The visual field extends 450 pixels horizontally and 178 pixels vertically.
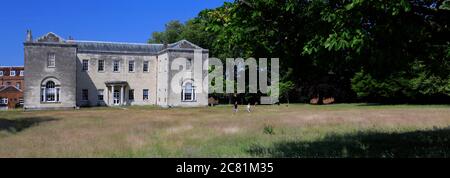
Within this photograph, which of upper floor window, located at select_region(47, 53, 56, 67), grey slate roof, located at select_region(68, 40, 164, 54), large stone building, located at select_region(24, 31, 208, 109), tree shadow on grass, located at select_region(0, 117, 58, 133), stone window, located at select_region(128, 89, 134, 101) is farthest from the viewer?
stone window, located at select_region(128, 89, 134, 101)

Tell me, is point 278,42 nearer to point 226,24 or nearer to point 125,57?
point 226,24

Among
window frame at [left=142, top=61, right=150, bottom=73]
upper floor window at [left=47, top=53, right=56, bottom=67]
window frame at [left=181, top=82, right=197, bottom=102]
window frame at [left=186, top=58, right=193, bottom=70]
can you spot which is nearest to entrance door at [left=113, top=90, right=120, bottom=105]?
window frame at [left=142, top=61, right=150, bottom=73]

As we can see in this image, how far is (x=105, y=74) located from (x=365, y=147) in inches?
2053

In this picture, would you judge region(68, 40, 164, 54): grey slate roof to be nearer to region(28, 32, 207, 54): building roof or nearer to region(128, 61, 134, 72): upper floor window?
region(28, 32, 207, 54): building roof

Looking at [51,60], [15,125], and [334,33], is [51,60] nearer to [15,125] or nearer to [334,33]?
[15,125]

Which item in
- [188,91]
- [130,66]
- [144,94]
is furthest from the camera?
[144,94]

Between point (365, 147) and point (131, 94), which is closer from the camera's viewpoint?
point (365, 147)

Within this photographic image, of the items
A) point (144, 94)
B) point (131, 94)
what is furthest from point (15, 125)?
point (144, 94)

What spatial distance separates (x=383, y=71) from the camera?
12.6 m

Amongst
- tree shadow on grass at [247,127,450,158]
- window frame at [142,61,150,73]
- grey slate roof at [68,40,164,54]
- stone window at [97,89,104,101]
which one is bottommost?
tree shadow on grass at [247,127,450,158]

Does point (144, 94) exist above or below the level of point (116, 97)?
above

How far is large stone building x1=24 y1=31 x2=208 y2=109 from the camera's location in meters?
56.2

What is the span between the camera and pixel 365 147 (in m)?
14.2
